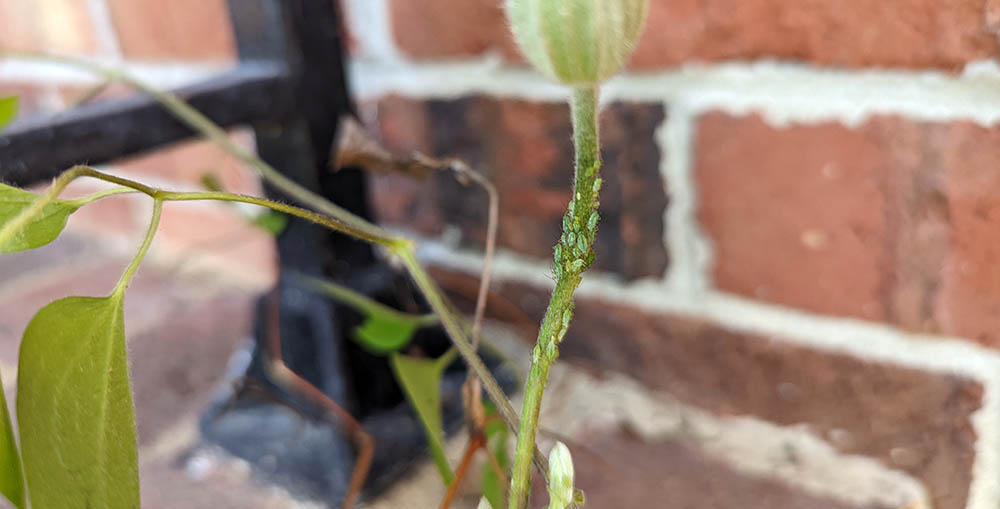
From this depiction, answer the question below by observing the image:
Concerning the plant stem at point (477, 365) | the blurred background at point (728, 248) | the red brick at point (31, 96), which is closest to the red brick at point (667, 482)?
the blurred background at point (728, 248)

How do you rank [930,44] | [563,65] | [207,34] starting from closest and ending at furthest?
[563,65]
[930,44]
[207,34]

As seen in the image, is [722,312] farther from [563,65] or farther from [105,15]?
[105,15]

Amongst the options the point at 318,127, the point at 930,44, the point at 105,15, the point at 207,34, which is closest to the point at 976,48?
the point at 930,44

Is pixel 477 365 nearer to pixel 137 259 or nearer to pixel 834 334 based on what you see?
pixel 137 259

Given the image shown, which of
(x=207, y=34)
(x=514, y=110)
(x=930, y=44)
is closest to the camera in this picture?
(x=930, y=44)

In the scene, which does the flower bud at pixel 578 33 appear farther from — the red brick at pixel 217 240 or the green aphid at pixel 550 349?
the red brick at pixel 217 240

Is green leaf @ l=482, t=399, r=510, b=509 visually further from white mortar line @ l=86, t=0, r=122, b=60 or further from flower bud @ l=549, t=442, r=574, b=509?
white mortar line @ l=86, t=0, r=122, b=60

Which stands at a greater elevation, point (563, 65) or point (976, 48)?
point (976, 48)

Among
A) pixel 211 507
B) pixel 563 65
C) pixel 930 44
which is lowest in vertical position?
pixel 211 507
